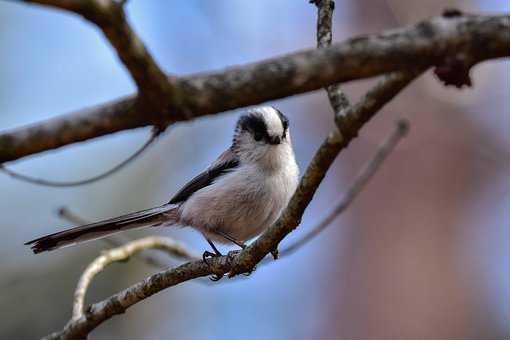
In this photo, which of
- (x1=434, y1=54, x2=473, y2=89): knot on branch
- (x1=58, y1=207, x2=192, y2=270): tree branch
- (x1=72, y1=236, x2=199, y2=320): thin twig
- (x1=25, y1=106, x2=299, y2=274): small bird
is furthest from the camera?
(x1=58, y1=207, x2=192, y2=270): tree branch

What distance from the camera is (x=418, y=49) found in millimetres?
1696

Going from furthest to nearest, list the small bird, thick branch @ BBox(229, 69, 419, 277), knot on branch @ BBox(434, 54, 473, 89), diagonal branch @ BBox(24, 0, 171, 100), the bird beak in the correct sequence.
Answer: the bird beak → the small bird → thick branch @ BBox(229, 69, 419, 277) → knot on branch @ BBox(434, 54, 473, 89) → diagonal branch @ BBox(24, 0, 171, 100)

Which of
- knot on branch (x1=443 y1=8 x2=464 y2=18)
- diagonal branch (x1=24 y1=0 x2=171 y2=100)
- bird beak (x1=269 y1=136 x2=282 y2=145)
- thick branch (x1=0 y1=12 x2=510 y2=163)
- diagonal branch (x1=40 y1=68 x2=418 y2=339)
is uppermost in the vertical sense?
diagonal branch (x1=24 y1=0 x2=171 y2=100)

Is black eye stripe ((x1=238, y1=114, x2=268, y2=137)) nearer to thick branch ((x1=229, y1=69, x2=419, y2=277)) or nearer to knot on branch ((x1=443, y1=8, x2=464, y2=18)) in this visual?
thick branch ((x1=229, y1=69, x2=419, y2=277))

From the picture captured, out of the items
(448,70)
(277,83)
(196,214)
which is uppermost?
(277,83)

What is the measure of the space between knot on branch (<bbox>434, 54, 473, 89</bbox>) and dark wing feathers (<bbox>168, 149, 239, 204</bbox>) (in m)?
2.65

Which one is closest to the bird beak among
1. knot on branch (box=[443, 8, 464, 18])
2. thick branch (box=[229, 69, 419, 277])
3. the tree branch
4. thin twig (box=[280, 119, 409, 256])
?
thin twig (box=[280, 119, 409, 256])

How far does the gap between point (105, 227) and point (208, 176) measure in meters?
0.80

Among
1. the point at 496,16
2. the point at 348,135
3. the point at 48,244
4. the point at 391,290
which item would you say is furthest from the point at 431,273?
the point at 496,16

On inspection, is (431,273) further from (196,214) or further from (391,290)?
(196,214)

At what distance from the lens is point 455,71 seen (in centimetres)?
189

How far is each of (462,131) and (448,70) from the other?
6.46 meters

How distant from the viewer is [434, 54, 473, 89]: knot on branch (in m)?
1.73

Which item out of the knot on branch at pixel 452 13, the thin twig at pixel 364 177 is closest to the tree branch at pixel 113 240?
the thin twig at pixel 364 177
